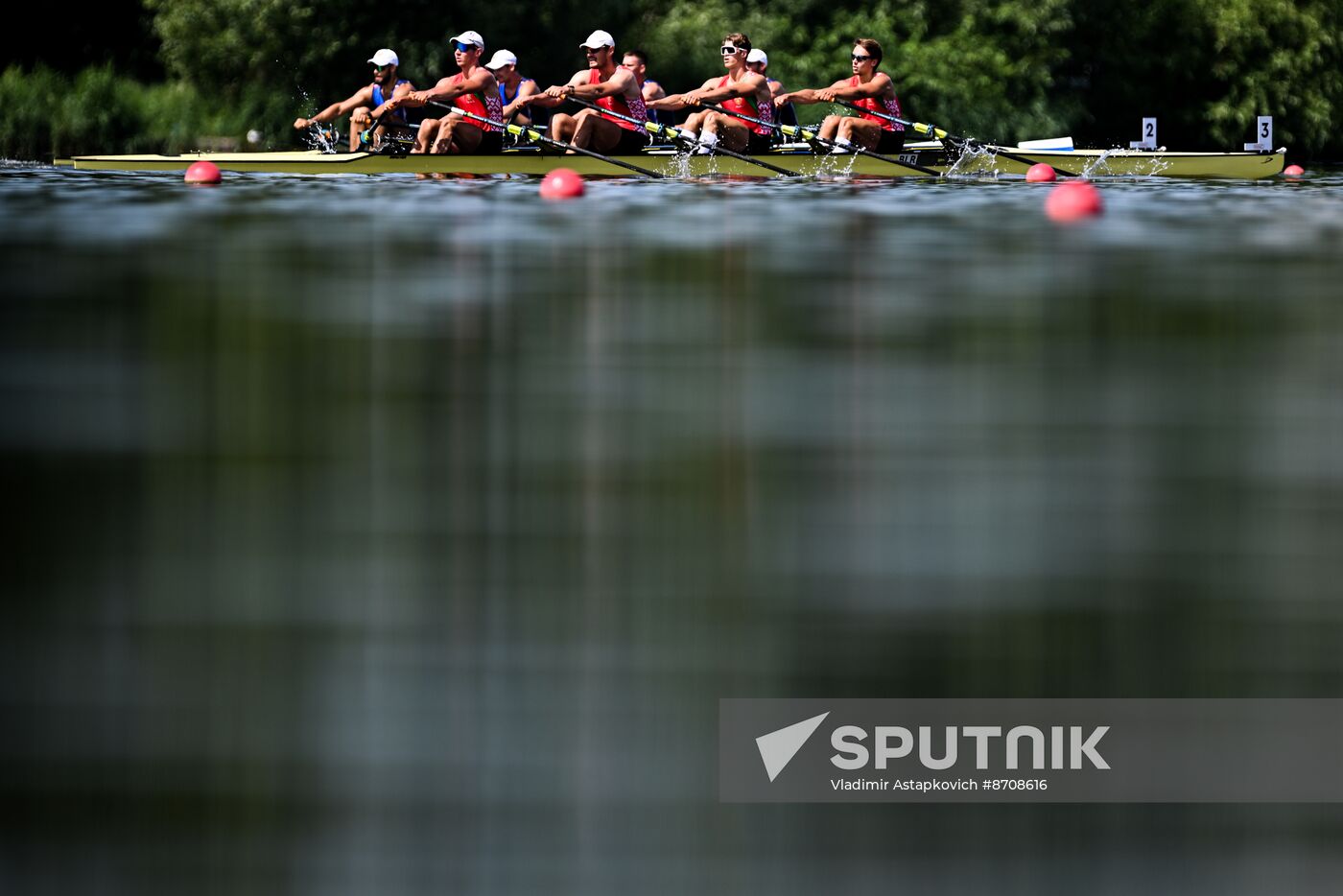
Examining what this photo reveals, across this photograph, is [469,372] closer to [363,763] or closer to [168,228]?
[363,763]

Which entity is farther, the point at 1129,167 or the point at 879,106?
the point at 1129,167

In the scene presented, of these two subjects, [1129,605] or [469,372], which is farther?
[469,372]

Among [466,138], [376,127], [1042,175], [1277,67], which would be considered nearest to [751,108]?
[466,138]

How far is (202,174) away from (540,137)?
3780 millimetres

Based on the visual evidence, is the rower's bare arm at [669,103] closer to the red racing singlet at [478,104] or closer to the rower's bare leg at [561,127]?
the rower's bare leg at [561,127]

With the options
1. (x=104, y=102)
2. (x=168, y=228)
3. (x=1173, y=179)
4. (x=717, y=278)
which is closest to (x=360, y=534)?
(x=717, y=278)

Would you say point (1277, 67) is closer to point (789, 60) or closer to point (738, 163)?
point (789, 60)

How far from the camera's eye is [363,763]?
3215 mm

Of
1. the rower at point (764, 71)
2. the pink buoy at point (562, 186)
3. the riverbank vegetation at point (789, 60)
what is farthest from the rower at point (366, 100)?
the riverbank vegetation at point (789, 60)

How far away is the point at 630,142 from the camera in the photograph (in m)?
22.6

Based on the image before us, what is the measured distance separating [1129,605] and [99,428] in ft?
10.9

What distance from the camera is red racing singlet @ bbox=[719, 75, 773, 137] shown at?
22547 mm

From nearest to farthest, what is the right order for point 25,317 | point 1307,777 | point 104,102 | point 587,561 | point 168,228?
point 1307,777
point 587,561
point 25,317
point 168,228
point 104,102

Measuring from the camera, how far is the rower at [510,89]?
875 inches
